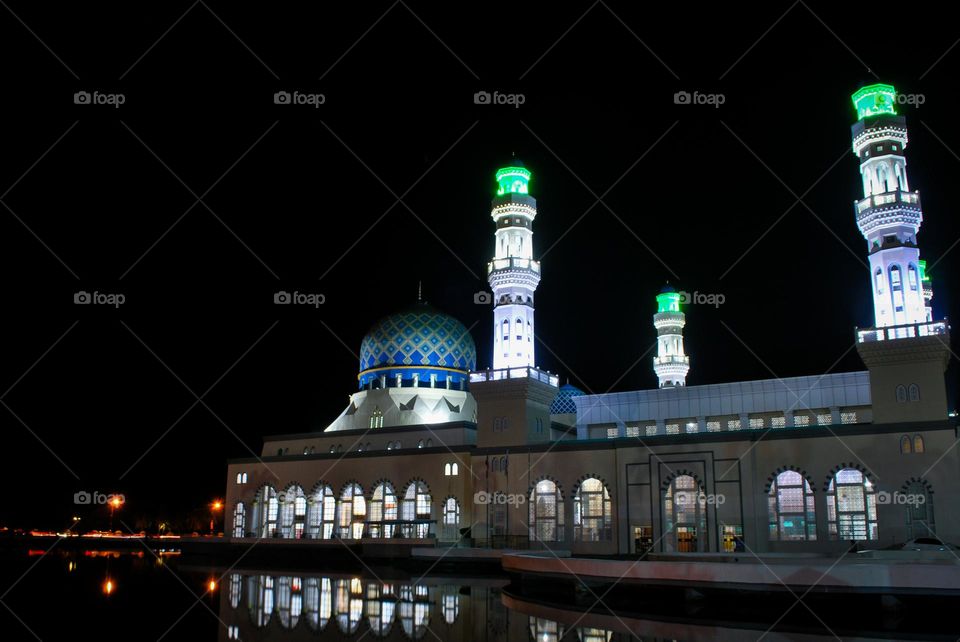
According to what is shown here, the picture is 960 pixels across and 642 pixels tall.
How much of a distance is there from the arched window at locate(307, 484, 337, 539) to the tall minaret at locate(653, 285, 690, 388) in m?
17.1

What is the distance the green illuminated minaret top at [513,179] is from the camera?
3650 cm

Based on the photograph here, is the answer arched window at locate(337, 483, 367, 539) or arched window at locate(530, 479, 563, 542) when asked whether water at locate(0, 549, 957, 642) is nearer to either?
arched window at locate(530, 479, 563, 542)

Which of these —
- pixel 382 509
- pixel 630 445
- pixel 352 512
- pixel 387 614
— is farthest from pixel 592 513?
pixel 387 614

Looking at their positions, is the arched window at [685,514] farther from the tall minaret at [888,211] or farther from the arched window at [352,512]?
the arched window at [352,512]

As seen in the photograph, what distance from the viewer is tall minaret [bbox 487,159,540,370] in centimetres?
3509

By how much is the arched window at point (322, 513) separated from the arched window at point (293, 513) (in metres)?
0.51

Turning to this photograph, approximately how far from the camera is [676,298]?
1736 inches

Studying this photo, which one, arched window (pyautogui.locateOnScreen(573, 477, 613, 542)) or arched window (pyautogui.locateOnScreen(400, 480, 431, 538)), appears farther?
arched window (pyautogui.locateOnScreen(400, 480, 431, 538))

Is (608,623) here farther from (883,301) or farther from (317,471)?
(317,471)

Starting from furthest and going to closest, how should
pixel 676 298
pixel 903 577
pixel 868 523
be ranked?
pixel 676 298
pixel 868 523
pixel 903 577

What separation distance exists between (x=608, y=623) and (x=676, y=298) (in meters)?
31.1

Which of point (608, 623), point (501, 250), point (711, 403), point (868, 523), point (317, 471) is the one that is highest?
point (501, 250)

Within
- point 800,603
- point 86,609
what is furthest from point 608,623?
point 86,609

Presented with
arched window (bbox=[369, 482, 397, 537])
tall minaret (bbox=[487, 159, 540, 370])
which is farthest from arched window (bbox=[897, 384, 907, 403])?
arched window (bbox=[369, 482, 397, 537])
